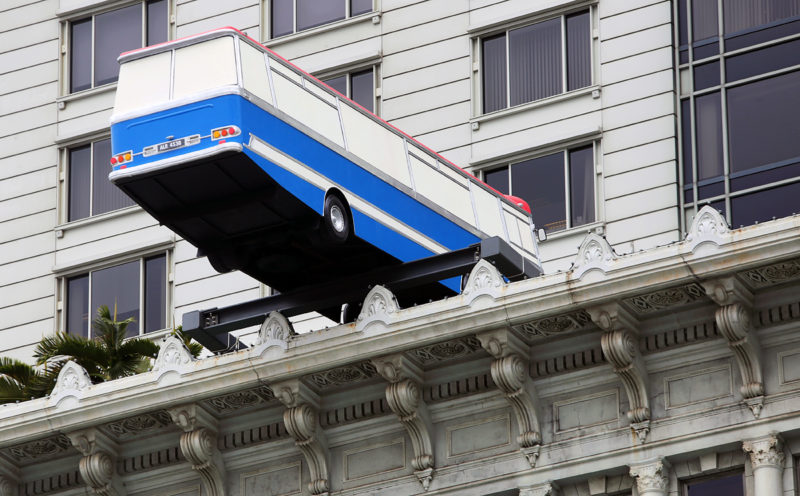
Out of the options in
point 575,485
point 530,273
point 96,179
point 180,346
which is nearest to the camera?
point 575,485

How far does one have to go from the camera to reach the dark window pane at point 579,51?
52469 mm

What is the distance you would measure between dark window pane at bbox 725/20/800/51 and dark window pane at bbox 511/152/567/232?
4112 mm

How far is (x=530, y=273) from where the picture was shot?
42.0 metres

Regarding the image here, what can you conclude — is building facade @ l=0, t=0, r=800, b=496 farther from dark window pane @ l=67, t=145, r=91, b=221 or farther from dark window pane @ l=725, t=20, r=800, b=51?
dark window pane @ l=67, t=145, r=91, b=221

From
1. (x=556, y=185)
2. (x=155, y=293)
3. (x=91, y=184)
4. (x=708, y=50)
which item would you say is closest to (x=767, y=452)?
(x=556, y=185)

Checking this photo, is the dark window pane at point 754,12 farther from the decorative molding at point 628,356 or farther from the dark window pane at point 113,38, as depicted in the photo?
the decorative molding at point 628,356

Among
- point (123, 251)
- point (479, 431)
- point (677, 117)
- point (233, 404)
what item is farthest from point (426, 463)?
point (123, 251)

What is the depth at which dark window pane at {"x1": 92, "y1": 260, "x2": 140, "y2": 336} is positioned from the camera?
55.9m

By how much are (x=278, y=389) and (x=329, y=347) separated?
111 centimetres

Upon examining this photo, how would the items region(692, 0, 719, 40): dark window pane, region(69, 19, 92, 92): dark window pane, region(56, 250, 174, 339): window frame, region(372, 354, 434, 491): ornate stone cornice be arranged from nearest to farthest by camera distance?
region(372, 354, 434, 491): ornate stone cornice < region(692, 0, 719, 40): dark window pane < region(56, 250, 174, 339): window frame < region(69, 19, 92, 92): dark window pane

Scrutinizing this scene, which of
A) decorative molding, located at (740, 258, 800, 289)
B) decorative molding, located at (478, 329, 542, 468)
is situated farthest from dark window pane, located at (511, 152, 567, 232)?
decorative molding, located at (740, 258, 800, 289)

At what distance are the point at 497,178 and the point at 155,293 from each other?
27.5 feet

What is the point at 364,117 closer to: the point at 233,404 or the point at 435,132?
the point at 233,404

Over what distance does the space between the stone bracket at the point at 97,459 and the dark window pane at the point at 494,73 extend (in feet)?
53.2
